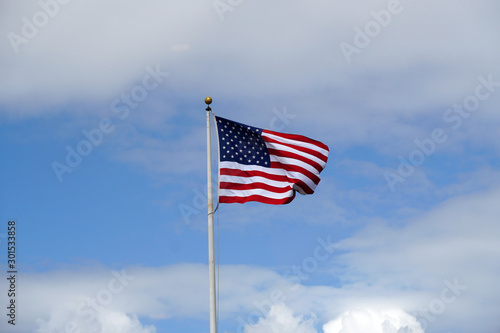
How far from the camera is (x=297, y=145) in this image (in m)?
28.1

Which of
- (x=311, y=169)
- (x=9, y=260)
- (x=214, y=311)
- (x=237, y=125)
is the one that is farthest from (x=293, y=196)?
(x=9, y=260)

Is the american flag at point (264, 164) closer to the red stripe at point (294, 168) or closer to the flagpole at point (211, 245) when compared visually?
the red stripe at point (294, 168)

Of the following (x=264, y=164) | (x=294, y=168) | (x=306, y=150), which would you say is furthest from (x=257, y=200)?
(x=306, y=150)

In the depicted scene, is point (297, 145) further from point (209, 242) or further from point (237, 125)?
point (209, 242)

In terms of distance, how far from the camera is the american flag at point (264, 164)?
26.0 m

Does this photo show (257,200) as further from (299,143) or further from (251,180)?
(299,143)

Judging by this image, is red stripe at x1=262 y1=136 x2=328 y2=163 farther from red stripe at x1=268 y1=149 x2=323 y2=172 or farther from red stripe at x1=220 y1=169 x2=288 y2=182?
red stripe at x1=220 y1=169 x2=288 y2=182

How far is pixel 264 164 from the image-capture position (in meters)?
27.2

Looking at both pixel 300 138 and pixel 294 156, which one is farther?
pixel 300 138

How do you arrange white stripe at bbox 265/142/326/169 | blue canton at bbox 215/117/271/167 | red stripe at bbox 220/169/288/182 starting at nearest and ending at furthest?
1. red stripe at bbox 220/169/288/182
2. blue canton at bbox 215/117/271/167
3. white stripe at bbox 265/142/326/169

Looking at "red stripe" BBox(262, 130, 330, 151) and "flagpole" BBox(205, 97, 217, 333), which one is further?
"red stripe" BBox(262, 130, 330, 151)

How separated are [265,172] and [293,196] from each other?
1.56 meters

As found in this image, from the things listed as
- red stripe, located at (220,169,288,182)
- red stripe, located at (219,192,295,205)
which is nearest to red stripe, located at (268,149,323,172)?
red stripe, located at (220,169,288,182)

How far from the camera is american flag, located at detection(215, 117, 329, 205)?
26.0 m
